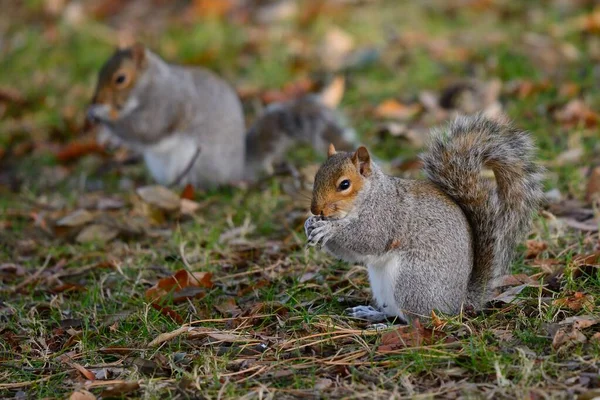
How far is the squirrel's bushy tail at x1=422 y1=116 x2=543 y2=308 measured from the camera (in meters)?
2.45

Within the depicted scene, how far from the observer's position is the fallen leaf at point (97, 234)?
11.1ft

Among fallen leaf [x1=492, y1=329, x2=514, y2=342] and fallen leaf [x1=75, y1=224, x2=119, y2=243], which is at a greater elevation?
fallen leaf [x1=492, y1=329, x2=514, y2=342]

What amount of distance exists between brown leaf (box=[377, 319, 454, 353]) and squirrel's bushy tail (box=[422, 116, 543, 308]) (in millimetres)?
269

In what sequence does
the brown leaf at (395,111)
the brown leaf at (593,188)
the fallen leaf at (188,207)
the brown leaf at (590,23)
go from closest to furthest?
1. the brown leaf at (593,188)
2. the fallen leaf at (188,207)
3. the brown leaf at (395,111)
4. the brown leaf at (590,23)

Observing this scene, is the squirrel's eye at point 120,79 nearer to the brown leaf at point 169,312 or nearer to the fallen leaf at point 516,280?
the brown leaf at point 169,312

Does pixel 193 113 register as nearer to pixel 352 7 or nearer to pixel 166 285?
pixel 166 285

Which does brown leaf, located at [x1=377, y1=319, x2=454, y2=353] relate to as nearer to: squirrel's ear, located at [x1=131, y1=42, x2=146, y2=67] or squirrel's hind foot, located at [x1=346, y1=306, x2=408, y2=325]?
squirrel's hind foot, located at [x1=346, y1=306, x2=408, y2=325]

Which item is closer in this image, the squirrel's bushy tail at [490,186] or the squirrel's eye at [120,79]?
the squirrel's bushy tail at [490,186]

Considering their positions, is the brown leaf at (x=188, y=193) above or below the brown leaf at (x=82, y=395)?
below

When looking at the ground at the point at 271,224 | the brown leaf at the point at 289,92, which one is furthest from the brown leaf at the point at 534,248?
the brown leaf at the point at 289,92

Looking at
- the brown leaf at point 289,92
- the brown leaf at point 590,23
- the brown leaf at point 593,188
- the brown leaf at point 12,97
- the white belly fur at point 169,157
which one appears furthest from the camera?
the brown leaf at point 12,97

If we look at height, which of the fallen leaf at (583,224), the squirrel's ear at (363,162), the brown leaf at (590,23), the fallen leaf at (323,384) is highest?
the brown leaf at (590,23)

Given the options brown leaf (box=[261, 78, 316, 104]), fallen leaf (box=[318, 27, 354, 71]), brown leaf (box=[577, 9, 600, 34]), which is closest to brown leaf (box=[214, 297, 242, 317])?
brown leaf (box=[261, 78, 316, 104])

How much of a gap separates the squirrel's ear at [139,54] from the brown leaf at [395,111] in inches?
48.5
